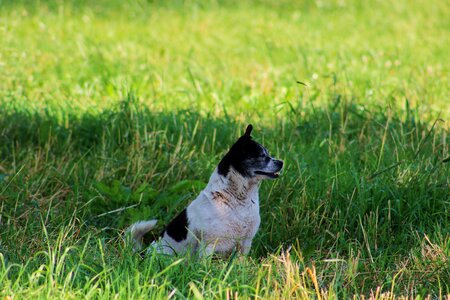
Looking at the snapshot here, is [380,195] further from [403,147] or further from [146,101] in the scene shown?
[146,101]

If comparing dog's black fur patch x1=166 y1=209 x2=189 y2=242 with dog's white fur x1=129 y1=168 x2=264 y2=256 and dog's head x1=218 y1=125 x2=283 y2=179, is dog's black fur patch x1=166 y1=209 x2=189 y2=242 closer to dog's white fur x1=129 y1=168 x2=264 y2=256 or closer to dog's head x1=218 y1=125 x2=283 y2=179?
dog's white fur x1=129 y1=168 x2=264 y2=256

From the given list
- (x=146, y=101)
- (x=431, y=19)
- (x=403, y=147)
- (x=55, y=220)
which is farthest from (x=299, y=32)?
(x=55, y=220)

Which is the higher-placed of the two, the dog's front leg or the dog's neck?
the dog's neck

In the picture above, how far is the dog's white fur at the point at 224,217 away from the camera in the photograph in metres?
4.61

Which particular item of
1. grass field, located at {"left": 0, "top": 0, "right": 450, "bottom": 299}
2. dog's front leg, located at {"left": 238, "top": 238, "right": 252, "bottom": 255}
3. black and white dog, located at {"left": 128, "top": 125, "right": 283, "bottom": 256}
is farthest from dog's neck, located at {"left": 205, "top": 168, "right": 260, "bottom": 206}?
grass field, located at {"left": 0, "top": 0, "right": 450, "bottom": 299}

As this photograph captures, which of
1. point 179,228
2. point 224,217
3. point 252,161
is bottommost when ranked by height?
point 179,228

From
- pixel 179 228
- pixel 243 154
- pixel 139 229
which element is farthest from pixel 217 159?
pixel 243 154

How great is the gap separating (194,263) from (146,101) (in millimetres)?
3517

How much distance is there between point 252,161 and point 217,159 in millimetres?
1650

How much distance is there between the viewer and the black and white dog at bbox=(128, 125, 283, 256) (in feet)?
15.1

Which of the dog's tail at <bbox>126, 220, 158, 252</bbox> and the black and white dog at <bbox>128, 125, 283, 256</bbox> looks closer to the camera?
the black and white dog at <bbox>128, 125, 283, 256</bbox>

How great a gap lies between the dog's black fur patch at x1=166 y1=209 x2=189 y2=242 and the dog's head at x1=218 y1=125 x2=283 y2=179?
348 mm

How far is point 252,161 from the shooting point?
181 inches

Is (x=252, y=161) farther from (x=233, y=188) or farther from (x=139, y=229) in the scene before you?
(x=139, y=229)
